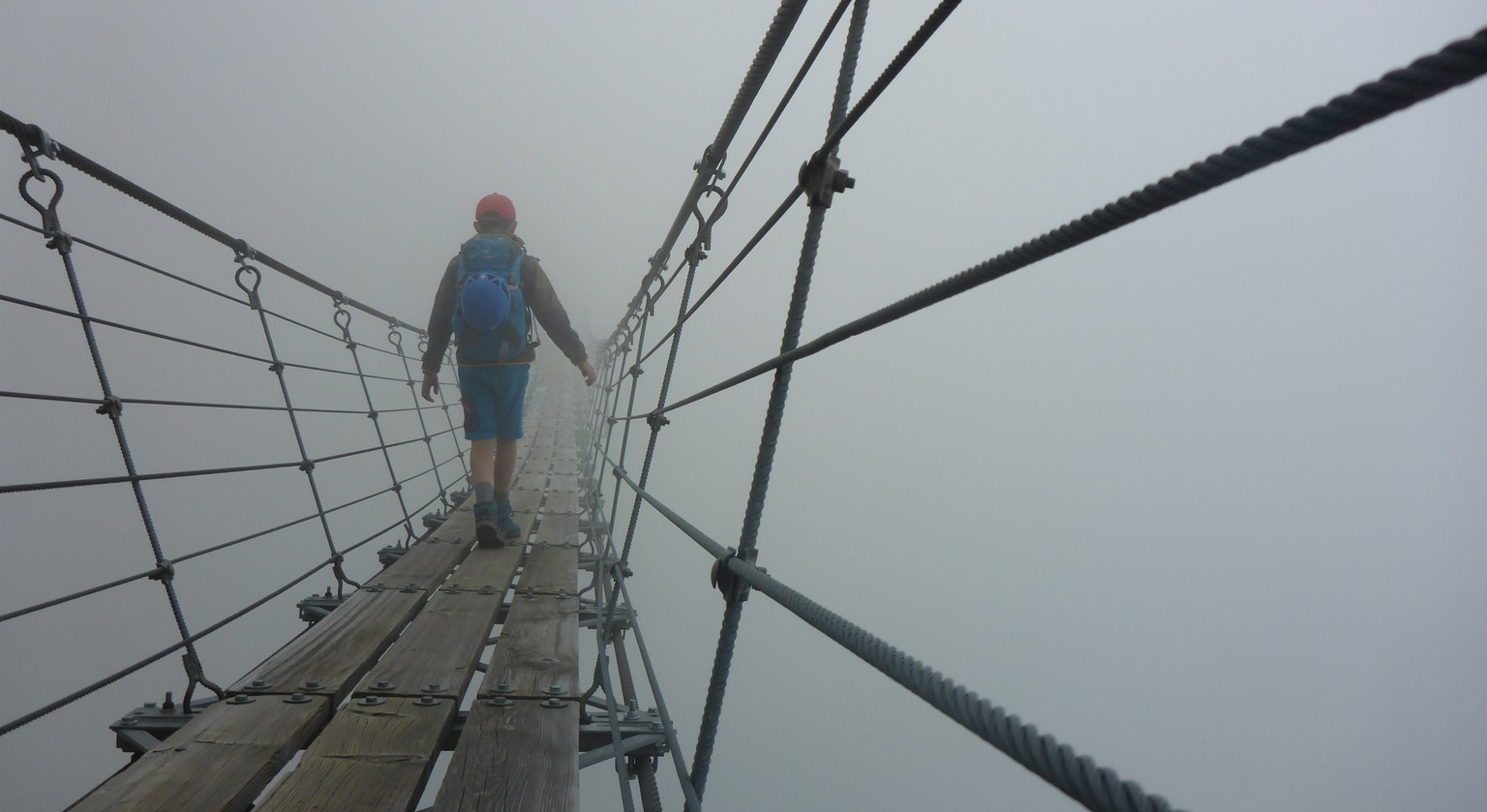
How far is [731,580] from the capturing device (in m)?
1.12

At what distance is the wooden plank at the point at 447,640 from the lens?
167 cm

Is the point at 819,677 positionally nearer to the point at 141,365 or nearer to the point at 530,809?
the point at 530,809

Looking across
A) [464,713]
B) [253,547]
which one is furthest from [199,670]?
[253,547]

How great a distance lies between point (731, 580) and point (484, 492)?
2299 millimetres

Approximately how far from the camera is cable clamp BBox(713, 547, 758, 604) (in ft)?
3.58

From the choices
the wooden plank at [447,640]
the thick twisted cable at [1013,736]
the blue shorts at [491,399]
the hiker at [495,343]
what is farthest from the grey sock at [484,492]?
the thick twisted cable at [1013,736]

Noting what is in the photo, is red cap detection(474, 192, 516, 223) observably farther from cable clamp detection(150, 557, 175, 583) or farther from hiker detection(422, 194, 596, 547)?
cable clamp detection(150, 557, 175, 583)

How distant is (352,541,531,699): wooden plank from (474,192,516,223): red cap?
149 centimetres

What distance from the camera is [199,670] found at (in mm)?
1597

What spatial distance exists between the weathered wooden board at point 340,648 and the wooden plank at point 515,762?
0.38 meters

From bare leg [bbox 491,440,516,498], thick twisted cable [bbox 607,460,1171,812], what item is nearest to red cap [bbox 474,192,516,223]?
bare leg [bbox 491,440,516,498]

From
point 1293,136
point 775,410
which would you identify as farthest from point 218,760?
point 1293,136

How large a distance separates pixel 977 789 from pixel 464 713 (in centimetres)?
14283

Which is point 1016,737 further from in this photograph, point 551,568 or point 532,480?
point 532,480
